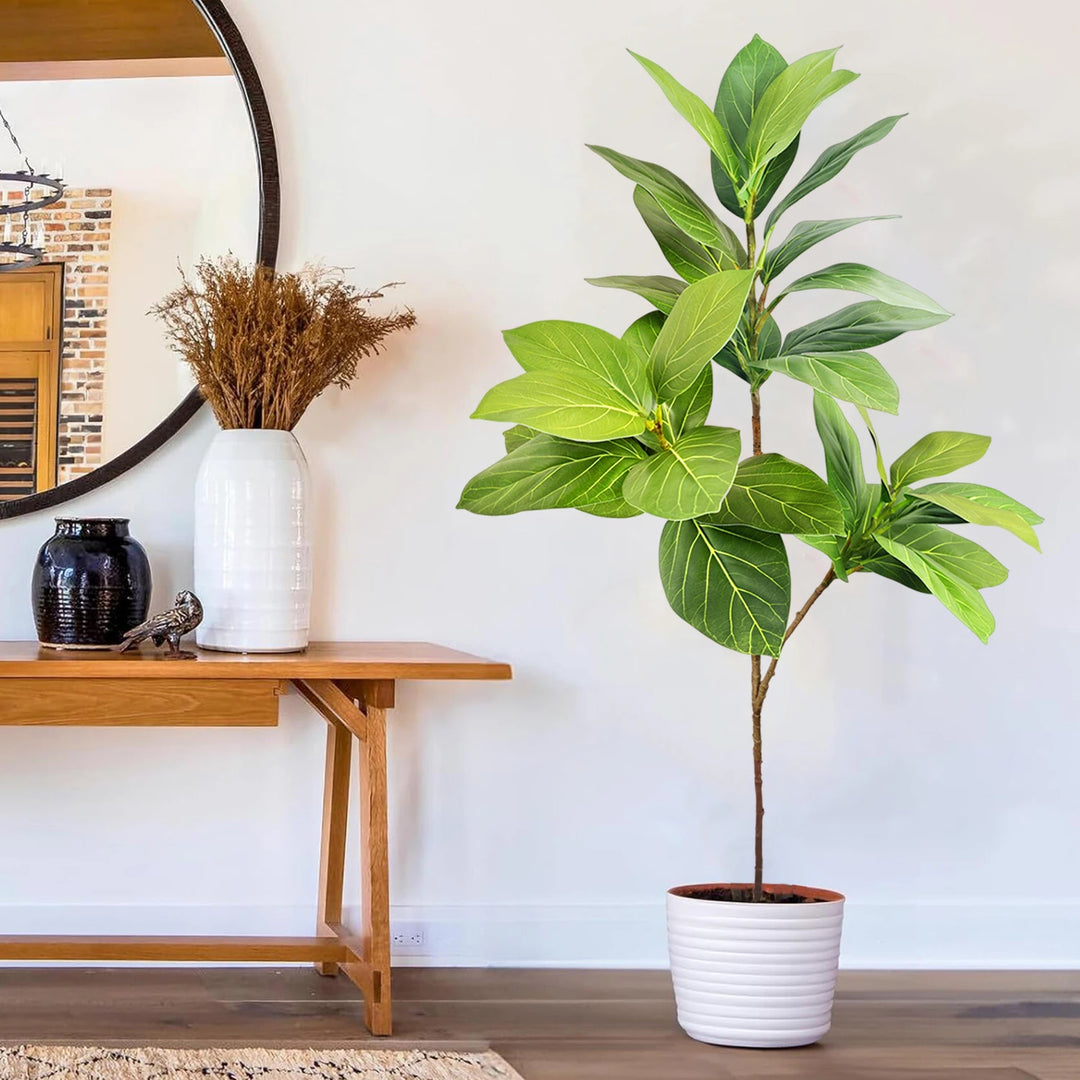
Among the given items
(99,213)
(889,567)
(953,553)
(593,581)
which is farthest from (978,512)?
(99,213)

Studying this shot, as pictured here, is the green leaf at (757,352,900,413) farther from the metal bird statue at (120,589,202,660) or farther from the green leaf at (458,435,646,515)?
the metal bird statue at (120,589,202,660)

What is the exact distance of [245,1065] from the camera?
166cm

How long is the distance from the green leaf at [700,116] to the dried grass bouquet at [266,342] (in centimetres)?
64

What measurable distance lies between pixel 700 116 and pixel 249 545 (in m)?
0.97

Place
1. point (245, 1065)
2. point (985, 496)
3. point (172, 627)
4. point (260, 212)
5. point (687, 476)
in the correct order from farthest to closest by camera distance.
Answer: point (260, 212), point (172, 627), point (985, 496), point (245, 1065), point (687, 476)

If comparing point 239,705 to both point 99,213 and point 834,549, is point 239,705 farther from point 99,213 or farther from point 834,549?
point 99,213

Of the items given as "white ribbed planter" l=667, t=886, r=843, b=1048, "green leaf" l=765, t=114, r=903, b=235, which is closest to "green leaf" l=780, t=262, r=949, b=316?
"green leaf" l=765, t=114, r=903, b=235

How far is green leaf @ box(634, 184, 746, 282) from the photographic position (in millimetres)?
1850

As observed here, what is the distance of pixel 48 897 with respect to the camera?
7.24 feet

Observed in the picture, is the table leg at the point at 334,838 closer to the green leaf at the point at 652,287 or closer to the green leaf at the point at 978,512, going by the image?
the green leaf at the point at 652,287

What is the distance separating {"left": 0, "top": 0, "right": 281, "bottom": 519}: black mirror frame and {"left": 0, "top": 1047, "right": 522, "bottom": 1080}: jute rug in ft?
3.15

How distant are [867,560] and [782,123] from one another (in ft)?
2.12

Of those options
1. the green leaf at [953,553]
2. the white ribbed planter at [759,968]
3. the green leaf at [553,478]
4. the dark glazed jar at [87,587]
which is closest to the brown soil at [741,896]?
the white ribbed planter at [759,968]

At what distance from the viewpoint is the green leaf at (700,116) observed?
68.1 inches
